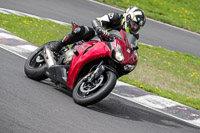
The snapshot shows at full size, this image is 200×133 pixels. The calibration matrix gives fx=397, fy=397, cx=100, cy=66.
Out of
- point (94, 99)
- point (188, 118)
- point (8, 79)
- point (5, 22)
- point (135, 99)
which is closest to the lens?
point (94, 99)

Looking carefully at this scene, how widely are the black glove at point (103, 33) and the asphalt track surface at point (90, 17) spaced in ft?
25.7

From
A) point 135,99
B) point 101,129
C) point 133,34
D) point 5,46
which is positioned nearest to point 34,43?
point 5,46

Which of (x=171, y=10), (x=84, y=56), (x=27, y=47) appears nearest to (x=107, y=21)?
(x=84, y=56)

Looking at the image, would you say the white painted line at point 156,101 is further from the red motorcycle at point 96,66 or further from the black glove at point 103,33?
the black glove at point 103,33

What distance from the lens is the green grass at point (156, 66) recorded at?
873cm

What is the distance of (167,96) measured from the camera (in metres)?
8.10

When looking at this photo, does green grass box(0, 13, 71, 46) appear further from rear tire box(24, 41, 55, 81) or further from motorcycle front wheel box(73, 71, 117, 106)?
motorcycle front wheel box(73, 71, 117, 106)

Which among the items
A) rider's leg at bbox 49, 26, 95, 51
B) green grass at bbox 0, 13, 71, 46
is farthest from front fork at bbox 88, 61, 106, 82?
green grass at bbox 0, 13, 71, 46

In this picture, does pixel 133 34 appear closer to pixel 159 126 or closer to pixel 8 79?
pixel 159 126

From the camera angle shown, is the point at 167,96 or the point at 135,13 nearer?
the point at 135,13

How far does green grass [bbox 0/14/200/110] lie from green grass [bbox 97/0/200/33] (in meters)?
4.74

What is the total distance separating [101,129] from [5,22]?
728cm

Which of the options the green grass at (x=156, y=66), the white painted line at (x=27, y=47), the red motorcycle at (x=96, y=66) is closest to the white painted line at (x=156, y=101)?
the green grass at (x=156, y=66)

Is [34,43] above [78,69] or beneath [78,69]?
beneath
